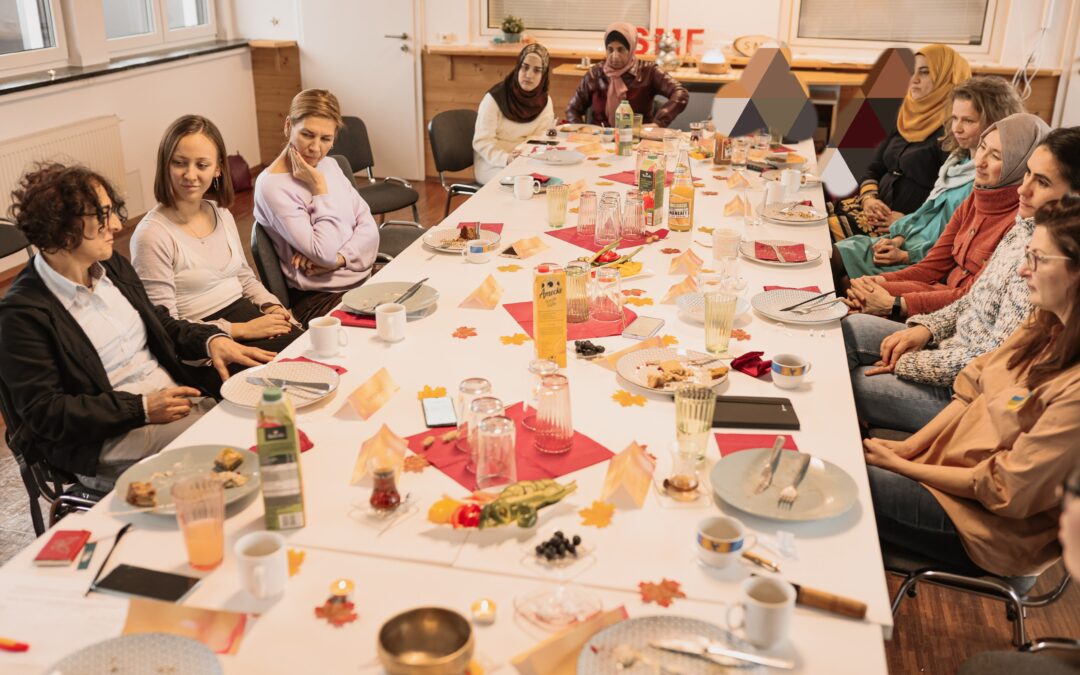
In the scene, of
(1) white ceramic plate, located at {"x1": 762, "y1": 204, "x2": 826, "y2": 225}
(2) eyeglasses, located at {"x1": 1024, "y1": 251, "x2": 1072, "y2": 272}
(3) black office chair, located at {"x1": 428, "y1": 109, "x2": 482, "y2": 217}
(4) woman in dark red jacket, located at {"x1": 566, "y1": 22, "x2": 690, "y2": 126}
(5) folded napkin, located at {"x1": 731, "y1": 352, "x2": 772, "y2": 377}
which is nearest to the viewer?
(2) eyeglasses, located at {"x1": 1024, "y1": 251, "x2": 1072, "y2": 272}

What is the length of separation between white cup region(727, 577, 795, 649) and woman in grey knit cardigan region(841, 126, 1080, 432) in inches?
51.4

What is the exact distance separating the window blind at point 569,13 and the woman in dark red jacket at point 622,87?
1364 mm

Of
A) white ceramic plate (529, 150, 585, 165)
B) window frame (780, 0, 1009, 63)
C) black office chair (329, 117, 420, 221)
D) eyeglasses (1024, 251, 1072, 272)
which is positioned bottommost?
black office chair (329, 117, 420, 221)

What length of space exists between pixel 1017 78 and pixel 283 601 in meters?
5.92

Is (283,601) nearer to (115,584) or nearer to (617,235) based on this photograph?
(115,584)

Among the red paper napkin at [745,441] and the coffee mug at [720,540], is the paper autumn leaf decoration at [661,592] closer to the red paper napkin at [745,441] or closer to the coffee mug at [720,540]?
the coffee mug at [720,540]

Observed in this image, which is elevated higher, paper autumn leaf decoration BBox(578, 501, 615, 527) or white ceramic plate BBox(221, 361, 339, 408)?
white ceramic plate BBox(221, 361, 339, 408)

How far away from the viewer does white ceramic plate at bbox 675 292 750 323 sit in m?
2.40

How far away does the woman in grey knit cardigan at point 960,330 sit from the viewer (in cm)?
232

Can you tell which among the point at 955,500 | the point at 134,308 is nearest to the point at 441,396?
the point at 134,308

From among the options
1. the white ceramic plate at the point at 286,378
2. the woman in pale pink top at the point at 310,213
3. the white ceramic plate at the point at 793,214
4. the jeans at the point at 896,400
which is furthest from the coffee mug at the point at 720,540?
the white ceramic plate at the point at 793,214

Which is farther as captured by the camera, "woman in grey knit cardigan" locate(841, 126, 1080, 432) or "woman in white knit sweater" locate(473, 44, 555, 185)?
"woman in white knit sweater" locate(473, 44, 555, 185)

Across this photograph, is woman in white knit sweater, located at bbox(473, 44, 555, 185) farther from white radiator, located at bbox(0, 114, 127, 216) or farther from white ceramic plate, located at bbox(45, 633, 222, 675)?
white ceramic plate, located at bbox(45, 633, 222, 675)

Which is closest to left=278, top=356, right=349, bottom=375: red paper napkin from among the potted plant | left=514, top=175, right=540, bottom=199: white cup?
left=514, top=175, right=540, bottom=199: white cup
